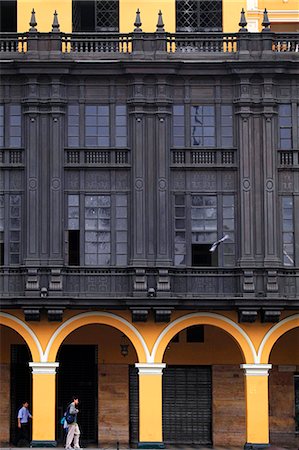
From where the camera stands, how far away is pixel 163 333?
38.9 m

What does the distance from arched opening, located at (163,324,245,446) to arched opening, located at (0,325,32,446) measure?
545 centimetres

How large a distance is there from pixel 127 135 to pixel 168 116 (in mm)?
1686

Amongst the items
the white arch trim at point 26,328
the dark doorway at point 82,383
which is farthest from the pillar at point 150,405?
the dark doorway at point 82,383

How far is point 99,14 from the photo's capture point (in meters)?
43.1

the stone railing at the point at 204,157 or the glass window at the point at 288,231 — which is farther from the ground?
the stone railing at the point at 204,157

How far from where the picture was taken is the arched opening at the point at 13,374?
41.8m

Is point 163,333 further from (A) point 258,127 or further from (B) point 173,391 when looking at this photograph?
(A) point 258,127

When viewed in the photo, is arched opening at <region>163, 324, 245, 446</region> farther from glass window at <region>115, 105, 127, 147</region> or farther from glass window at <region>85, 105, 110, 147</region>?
glass window at <region>85, 105, 110, 147</region>

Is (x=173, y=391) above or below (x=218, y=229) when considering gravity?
below

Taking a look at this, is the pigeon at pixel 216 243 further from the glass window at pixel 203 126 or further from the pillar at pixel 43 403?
the pillar at pixel 43 403

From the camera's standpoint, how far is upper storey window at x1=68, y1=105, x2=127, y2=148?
131 feet

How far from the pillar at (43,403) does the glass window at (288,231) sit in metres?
9.28

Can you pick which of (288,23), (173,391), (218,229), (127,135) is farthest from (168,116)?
(173,391)

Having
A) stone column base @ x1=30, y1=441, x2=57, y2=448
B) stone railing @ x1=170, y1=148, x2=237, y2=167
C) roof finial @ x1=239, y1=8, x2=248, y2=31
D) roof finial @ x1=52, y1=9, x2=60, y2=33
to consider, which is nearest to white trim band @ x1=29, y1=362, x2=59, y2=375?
stone column base @ x1=30, y1=441, x2=57, y2=448
